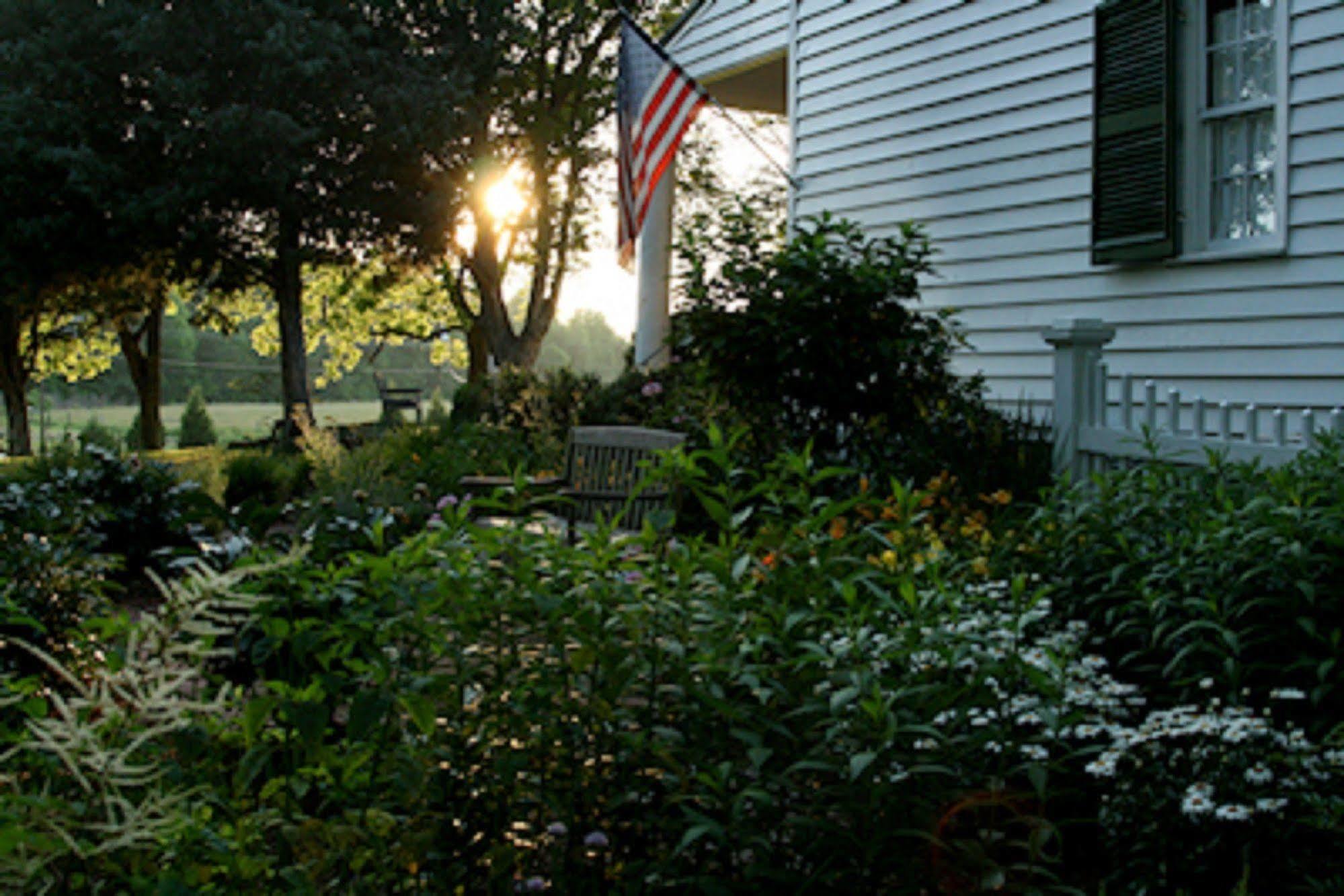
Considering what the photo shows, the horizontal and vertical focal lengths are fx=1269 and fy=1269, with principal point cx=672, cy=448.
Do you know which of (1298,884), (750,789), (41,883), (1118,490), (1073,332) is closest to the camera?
(41,883)

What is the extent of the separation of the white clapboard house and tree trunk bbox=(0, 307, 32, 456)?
21124 mm

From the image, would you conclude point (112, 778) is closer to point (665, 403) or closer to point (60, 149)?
point (665, 403)

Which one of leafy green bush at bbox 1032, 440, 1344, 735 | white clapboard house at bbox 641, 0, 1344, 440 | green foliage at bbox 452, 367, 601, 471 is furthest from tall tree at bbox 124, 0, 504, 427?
leafy green bush at bbox 1032, 440, 1344, 735

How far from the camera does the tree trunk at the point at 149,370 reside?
27.8 metres

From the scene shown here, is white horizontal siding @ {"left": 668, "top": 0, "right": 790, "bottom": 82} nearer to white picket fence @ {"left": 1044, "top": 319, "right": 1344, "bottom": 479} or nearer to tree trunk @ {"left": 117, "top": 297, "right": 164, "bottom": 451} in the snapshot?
white picket fence @ {"left": 1044, "top": 319, "right": 1344, "bottom": 479}

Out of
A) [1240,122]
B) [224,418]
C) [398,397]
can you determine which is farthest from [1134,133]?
[224,418]

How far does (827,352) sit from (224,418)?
3218 centimetres

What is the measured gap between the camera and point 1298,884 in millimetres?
2592

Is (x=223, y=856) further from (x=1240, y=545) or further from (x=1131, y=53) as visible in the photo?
(x=1131, y=53)

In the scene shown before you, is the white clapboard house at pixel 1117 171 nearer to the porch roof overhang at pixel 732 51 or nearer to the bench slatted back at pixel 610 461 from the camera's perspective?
the porch roof overhang at pixel 732 51

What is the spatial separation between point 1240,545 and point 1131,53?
→ 17.4 feet

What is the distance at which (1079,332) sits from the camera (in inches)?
252

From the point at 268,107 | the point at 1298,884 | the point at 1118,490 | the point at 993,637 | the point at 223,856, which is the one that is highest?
the point at 268,107

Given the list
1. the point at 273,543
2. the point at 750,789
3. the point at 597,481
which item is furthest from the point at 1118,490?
the point at 597,481
